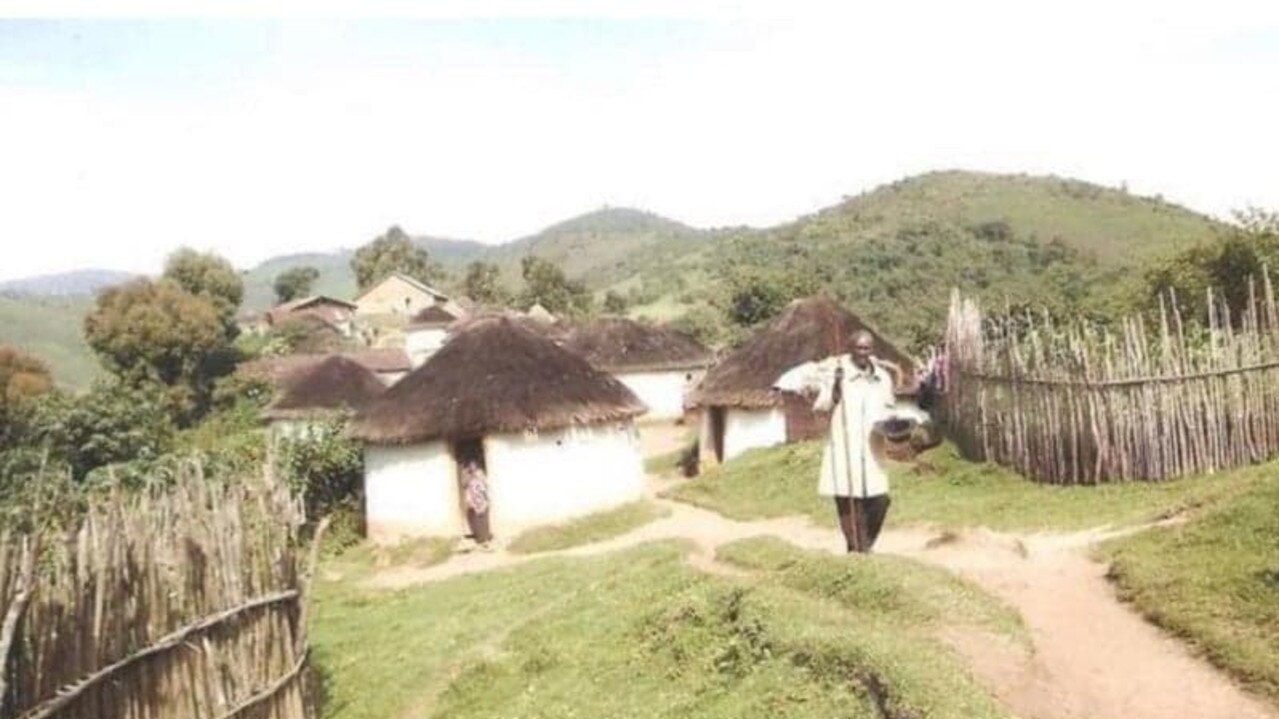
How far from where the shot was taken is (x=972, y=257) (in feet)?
226

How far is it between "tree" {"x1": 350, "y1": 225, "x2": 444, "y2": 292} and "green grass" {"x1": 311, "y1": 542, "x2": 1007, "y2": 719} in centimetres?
7225

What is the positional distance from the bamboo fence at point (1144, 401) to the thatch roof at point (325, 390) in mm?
21291

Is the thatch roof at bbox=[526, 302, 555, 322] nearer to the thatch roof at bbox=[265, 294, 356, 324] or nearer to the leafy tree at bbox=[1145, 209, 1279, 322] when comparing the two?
the thatch roof at bbox=[265, 294, 356, 324]

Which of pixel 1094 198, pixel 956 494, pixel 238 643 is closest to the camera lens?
pixel 238 643

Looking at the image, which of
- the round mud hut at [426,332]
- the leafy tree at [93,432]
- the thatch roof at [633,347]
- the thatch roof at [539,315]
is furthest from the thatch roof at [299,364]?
the leafy tree at [93,432]

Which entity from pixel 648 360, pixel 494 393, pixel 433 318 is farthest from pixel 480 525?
pixel 433 318

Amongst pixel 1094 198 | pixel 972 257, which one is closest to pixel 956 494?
pixel 972 257

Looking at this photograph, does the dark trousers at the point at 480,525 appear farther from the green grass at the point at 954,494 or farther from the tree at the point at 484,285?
the tree at the point at 484,285

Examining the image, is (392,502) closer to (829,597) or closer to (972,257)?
(829,597)

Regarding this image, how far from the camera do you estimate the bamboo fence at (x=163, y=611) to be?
22.1 feet

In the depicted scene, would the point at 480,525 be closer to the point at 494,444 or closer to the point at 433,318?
the point at 494,444

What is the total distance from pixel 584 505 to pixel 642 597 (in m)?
10.1

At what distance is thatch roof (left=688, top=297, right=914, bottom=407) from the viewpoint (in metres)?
26.0

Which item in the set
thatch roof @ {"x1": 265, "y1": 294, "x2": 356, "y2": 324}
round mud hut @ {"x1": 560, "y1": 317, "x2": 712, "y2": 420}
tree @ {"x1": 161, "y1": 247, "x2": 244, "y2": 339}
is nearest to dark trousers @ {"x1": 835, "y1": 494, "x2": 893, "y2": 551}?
round mud hut @ {"x1": 560, "y1": 317, "x2": 712, "y2": 420}
